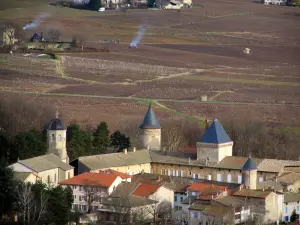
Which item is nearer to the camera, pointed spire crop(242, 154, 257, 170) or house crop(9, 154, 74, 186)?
house crop(9, 154, 74, 186)

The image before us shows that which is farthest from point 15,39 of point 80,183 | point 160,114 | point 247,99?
point 80,183

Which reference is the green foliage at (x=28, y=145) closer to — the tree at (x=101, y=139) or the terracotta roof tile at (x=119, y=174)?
the terracotta roof tile at (x=119, y=174)

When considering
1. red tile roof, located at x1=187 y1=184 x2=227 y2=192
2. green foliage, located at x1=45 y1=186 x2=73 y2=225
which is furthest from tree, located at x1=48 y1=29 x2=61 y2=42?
green foliage, located at x1=45 y1=186 x2=73 y2=225

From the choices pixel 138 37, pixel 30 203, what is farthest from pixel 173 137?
pixel 138 37

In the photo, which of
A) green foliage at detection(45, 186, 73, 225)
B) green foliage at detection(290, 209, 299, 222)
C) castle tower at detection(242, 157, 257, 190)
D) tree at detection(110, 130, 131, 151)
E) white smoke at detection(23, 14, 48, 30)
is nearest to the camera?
green foliage at detection(45, 186, 73, 225)

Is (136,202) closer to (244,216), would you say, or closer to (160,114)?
(244,216)

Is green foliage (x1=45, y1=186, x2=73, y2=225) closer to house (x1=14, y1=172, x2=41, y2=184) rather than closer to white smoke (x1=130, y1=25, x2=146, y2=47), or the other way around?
house (x1=14, y1=172, x2=41, y2=184)
